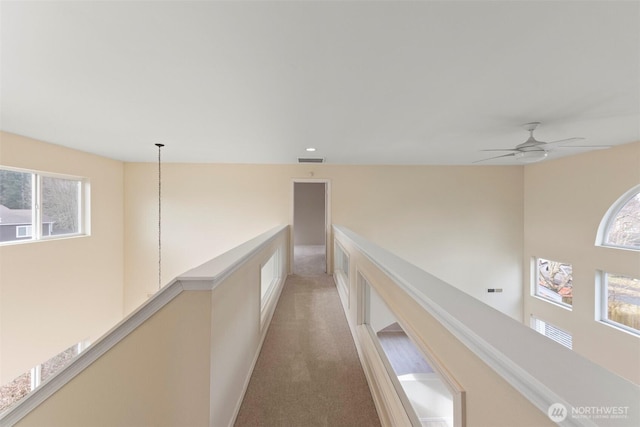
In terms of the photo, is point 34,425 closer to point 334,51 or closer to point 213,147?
point 334,51

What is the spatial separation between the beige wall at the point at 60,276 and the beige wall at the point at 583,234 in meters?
8.39

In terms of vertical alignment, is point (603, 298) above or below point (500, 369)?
below

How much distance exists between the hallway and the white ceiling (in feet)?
7.62

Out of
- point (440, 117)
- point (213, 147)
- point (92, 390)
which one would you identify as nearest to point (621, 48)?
point (440, 117)

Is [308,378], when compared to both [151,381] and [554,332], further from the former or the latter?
[554,332]

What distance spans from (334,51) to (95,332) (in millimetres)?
6150

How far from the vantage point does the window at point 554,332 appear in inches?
190

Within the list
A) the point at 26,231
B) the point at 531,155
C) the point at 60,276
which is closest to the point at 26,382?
the point at 60,276

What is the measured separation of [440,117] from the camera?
2.87 m

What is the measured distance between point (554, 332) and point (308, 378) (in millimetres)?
A: 5588

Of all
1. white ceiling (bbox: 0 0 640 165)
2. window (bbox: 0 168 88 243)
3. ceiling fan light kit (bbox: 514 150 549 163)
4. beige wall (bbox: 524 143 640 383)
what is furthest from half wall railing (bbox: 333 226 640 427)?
window (bbox: 0 168 88 243)

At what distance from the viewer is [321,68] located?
188cm

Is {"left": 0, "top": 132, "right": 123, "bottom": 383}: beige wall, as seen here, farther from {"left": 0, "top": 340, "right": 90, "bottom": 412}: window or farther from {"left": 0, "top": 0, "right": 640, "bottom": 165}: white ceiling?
{"left": 0, "top": 0, "right": 640, "bottom": 165}: white ceiling

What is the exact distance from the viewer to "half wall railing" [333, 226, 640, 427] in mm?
519
